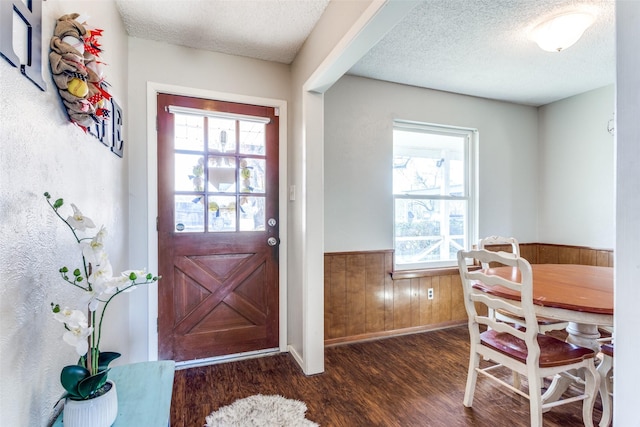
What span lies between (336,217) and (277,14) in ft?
5.39

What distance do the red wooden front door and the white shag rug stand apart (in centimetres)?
70

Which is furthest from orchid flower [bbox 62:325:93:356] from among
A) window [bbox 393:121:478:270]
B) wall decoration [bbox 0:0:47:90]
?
window [bbox 393:121:478:270]

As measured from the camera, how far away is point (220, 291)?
2.49m

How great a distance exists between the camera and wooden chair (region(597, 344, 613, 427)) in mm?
1689

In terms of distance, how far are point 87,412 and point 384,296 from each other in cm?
251

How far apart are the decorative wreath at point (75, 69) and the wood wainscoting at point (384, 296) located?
6.74ft

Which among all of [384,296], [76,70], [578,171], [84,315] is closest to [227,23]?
[76,70]

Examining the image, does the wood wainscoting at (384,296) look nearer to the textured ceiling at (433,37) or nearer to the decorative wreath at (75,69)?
the textured ceiling at (433,37)

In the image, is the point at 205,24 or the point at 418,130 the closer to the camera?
the point at 205,24

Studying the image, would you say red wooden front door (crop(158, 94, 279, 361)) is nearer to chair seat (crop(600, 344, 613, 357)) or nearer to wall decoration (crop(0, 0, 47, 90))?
wall decoration (crop(0, 0, 47, 90))

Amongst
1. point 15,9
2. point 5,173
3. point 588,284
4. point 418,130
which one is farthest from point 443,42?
point 5,173

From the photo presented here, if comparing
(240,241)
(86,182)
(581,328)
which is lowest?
(581,328)

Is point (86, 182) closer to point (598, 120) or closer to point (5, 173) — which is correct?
point (5, 173)

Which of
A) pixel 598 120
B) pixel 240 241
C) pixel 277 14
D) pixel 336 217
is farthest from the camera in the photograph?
pixel 598 120
